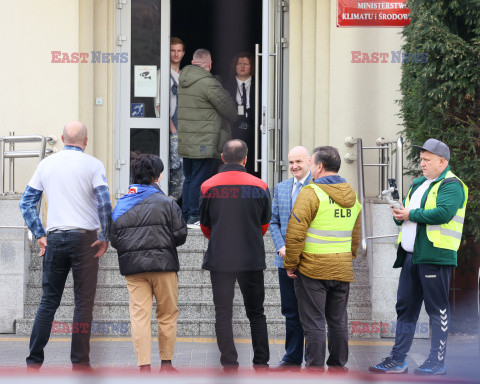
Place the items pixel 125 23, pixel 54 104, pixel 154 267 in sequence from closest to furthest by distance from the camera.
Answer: pixel 154 267 → pixel 54 104 → pixel 125 23

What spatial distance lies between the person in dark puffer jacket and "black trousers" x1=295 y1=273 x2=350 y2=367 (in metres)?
0.75

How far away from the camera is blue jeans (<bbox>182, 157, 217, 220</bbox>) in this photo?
810cm

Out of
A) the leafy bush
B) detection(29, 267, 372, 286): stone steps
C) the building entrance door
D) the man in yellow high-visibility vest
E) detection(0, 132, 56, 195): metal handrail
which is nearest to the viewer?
the man in yellow high-visibility vest

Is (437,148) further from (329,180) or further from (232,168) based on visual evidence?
(232,168)

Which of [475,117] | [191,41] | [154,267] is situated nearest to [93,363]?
[154,267]

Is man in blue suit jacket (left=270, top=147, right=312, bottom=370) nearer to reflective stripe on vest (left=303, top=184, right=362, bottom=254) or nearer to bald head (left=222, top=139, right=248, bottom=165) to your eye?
bald head (left=222, top=139, right=248, bottom=165)

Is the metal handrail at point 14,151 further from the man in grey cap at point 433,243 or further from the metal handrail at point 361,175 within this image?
the man in grey cap at point 433,243

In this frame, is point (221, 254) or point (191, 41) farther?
point (191, 41)

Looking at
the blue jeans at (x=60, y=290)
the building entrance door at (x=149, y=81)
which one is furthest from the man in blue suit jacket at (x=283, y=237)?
the building entrance door at (x=149, y=81)

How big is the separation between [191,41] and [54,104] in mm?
2834

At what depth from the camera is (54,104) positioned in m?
8.35

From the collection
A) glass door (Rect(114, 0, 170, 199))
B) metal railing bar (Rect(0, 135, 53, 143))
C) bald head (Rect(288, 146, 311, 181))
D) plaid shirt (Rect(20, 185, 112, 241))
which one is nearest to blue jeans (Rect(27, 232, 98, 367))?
plaid shirt (Rect(20, 185, 112, 241))

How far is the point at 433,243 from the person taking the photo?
5.23 meters

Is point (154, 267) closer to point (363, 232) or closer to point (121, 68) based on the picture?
point (363, 232)
